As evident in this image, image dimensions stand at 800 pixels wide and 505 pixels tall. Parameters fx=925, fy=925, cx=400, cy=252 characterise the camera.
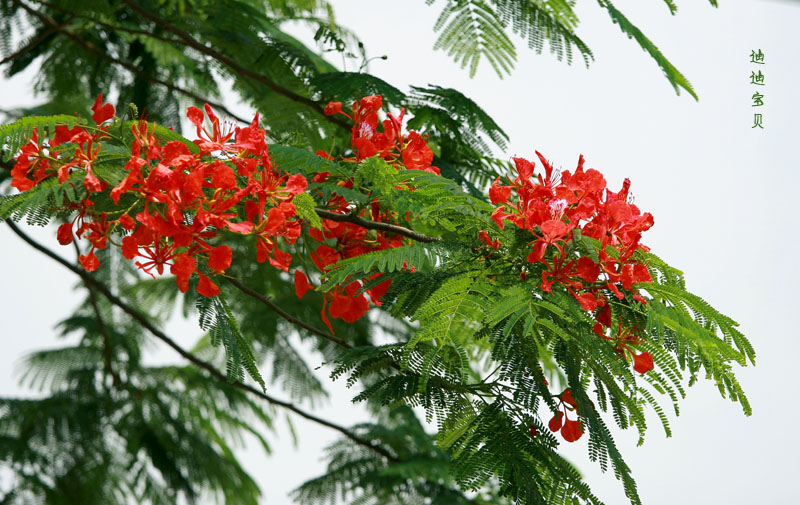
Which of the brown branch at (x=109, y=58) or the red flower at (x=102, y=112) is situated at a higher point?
the brown branch at (x=109, y=58)

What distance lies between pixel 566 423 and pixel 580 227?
1.48 ft

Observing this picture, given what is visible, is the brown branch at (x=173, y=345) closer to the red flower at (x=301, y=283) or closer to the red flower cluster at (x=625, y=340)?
the red flower at (x=301, y=283)

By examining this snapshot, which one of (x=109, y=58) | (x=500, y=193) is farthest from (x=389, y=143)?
(x=109, y=58)

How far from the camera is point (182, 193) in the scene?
1688mm

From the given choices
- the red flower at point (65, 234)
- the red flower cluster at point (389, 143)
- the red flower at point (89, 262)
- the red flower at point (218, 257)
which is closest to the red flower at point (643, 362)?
the red flower cluster at point (389, 143)

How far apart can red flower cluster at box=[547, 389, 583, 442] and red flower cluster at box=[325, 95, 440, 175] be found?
0.62 m

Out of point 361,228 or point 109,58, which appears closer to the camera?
point 361,228

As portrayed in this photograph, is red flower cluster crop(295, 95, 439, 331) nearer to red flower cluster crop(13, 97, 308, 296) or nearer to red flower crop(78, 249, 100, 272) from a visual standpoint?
red flower cluster crop(13, 97, 308, 296)

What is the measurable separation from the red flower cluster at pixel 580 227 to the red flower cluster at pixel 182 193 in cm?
45

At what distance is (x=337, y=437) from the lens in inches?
189

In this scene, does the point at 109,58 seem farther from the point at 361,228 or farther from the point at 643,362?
the point at 643,362

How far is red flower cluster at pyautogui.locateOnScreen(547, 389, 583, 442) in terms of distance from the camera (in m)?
1.97

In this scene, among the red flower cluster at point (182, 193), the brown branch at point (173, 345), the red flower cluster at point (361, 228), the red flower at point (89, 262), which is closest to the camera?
the red flower cluster at point (182, 193)

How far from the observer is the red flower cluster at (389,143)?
7.14 feet
